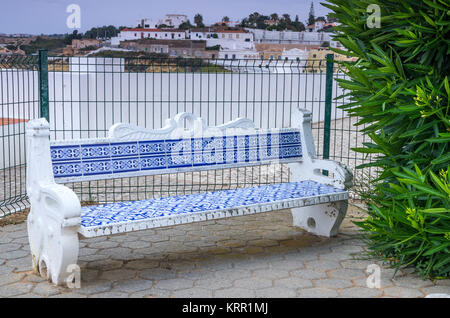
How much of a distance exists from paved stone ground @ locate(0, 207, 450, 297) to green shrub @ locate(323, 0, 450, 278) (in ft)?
1.06

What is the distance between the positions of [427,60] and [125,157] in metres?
2.33

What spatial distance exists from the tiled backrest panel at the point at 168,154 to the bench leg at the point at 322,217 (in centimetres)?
52

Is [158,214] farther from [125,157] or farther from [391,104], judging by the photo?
[391,104]

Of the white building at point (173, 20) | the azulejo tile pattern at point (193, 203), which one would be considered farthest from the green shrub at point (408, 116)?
the white building at point (173, 20)

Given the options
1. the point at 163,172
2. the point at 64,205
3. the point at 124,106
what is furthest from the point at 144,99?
the point at 64,205

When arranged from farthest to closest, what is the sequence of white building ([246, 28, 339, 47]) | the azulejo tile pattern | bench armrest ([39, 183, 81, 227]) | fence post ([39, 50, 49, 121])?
white building ([246, 28, 339, 47])
fence post ([39, 50, 49, 121])
the azulejo tile pattern
bench armrest ([39, 183, 81, 227])

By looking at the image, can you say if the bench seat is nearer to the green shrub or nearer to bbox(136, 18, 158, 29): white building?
the green shrub

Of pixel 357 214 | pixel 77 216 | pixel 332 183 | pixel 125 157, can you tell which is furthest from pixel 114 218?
pixel 357 214

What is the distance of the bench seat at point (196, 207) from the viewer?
3850mm

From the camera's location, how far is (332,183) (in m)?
5.08

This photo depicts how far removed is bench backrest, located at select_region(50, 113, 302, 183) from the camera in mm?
4324

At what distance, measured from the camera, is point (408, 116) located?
4.05 metres

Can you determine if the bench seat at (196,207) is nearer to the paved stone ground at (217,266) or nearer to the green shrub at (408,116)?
the paved stone ground at (217,266)

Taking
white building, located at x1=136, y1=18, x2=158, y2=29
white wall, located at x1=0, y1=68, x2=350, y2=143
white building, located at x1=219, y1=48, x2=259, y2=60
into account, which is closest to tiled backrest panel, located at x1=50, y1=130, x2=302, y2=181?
Result: white wall, located at x1=0, y1=68, x2=350, y2=143
